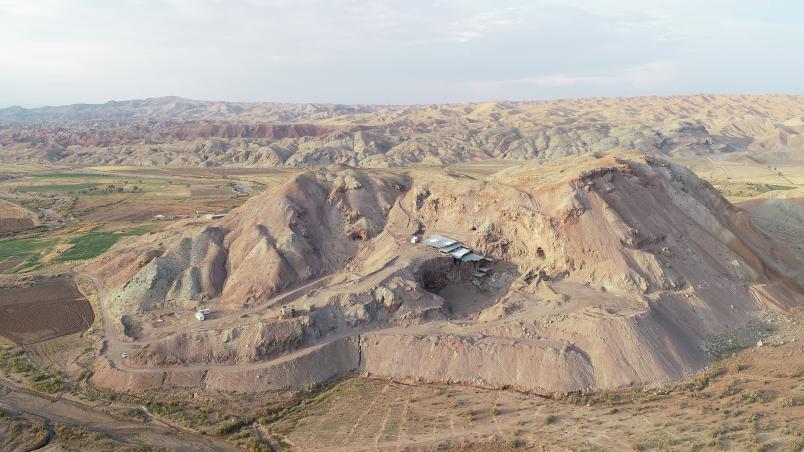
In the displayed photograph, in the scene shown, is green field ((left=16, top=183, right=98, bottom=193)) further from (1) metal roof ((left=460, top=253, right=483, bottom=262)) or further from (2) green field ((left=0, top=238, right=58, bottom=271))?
(1) metal roof ((left=460, top=253, right=483, bottom=262))

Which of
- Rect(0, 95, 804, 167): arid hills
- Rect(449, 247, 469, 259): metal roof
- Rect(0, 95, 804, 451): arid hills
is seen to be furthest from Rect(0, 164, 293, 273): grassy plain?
Rect(449, 247, 469, 259): metal roof

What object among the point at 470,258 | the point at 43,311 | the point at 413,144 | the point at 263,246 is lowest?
the point at 43,311

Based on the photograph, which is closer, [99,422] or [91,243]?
[99,422]

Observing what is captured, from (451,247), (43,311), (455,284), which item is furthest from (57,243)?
(455,284)

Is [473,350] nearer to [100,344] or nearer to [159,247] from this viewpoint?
[100,344]

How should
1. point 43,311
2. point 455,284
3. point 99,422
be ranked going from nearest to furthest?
point 99,422
point 455,284
point 43,311

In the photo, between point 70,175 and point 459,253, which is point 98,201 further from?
point 459,253

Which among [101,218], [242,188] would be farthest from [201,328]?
[242,188]

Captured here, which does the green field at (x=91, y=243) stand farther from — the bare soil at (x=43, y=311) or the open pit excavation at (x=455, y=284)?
the bare soil at (x=43, y=311)

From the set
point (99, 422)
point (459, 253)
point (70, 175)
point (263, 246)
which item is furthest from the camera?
point (70, 175)
